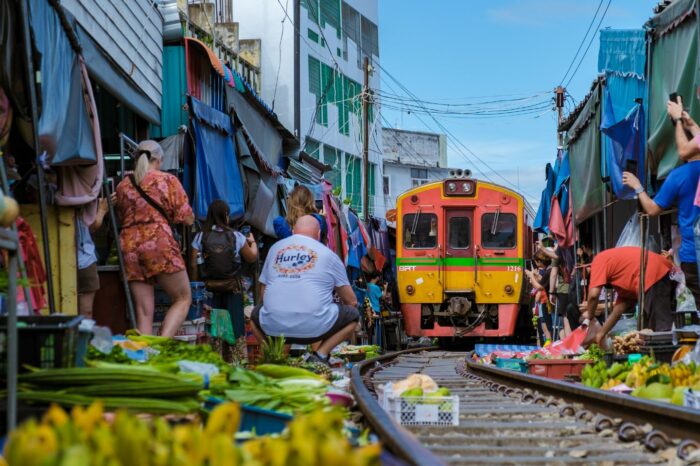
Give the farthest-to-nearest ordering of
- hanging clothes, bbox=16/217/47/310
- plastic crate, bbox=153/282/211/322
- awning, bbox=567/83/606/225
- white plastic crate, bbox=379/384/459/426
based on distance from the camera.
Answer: awning, bbox=567/83/606/225
plastic crate, bbox=153/282/211/322
hanging clothes, bbox=16/217/47/310
white plastic crate, bbox=379/384/459/426

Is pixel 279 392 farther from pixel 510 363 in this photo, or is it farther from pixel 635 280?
pixel 510 363

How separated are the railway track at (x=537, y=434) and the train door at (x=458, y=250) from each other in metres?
11.0

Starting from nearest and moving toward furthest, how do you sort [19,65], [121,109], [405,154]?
[19,65], [121,109], [405,154]

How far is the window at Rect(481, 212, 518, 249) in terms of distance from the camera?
1869 cm

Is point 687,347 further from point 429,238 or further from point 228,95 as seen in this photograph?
point 429,238

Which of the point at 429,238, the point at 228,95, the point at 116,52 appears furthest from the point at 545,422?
the point at 429,238

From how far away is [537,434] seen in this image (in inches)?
208

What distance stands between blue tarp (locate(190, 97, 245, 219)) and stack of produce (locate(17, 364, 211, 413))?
22.6 ft

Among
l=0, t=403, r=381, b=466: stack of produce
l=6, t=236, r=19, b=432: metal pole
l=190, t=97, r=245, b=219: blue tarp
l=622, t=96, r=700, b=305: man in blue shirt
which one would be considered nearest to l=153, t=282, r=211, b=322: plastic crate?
l=190, t=97, r=245, b=219: blue tarp

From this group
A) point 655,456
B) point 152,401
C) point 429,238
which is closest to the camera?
point 152,401

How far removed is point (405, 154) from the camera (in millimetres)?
53438

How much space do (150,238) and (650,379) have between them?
381cm

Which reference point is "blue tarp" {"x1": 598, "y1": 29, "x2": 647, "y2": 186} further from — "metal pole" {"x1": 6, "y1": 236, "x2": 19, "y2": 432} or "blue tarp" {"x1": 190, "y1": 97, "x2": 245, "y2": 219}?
"metal pole" {"x1": 6, "y1": 236, "x2": 19, "y2": 432}

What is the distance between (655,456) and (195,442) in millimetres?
2676
